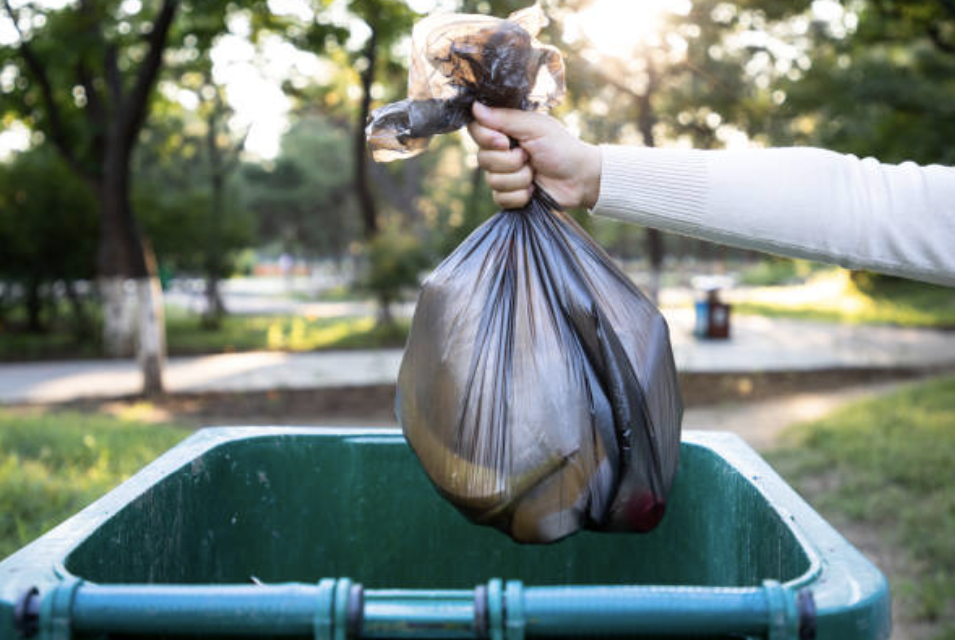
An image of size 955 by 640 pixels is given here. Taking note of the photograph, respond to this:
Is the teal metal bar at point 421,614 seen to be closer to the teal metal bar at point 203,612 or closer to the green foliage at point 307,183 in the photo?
the teal metal bar at point 203,612

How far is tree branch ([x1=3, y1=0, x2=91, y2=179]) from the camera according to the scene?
9880mm

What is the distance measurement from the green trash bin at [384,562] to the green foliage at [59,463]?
4.57 feet

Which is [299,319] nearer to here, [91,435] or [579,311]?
[91,435]

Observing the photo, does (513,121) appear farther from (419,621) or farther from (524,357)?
(419,621)

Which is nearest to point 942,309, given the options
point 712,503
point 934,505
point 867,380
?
point 867,380

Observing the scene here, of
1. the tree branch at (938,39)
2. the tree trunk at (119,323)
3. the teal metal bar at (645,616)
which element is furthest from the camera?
the tree trunk at (119,323)

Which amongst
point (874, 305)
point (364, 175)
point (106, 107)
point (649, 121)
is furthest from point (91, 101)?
point (874, 305)

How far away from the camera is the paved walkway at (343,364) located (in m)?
9.58

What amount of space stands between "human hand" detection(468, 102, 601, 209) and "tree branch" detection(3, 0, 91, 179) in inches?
408

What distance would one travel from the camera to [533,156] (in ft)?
5.05

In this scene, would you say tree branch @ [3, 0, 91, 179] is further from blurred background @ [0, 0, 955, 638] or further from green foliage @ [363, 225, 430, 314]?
green foliage @ [363, 225, 430, 314]

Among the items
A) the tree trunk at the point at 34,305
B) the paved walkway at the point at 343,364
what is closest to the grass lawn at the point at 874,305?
the paved walkway at the point at 343,364

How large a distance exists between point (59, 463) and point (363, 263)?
32.0 feet

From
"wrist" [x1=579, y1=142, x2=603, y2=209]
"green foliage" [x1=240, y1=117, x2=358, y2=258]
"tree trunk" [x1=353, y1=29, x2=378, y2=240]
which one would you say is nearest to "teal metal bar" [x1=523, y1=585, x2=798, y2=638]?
"wrist" [x1=579, y1=142, x2=603, y2=209]
